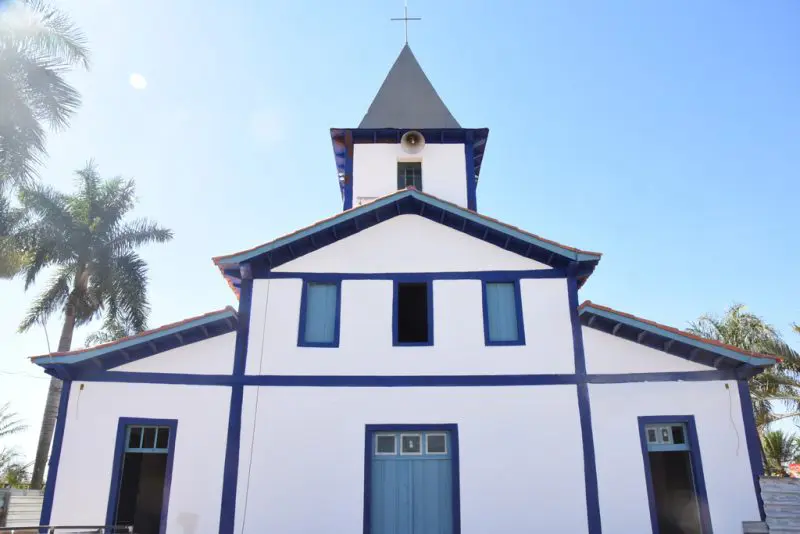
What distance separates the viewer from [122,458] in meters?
12.0

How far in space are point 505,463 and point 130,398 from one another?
828cm

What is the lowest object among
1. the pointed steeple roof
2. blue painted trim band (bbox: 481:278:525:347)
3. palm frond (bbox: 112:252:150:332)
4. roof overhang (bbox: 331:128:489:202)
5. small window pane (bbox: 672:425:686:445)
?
small window pane (bbox: 672:425:686:445)

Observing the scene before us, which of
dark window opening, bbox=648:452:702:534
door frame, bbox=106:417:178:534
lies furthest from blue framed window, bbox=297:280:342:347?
dark window opening, bbox=648:452:702:534

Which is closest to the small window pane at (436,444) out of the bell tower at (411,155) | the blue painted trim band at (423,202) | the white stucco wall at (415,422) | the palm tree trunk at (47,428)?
the white stucco wall at (415,422)

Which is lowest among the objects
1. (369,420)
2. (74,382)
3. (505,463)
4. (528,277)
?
(505,463)

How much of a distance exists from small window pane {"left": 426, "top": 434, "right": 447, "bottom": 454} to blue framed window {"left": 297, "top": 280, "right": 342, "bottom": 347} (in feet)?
9.82

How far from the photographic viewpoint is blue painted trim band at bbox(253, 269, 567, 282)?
44.7ft

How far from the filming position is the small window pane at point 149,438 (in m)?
12.3

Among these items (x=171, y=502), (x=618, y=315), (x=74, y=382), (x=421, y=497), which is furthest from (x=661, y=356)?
(x=74, y=382)

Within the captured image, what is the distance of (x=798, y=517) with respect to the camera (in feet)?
37.1

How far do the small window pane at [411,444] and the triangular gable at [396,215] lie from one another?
498 centimetres

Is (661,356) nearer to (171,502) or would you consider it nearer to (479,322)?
(479,322)

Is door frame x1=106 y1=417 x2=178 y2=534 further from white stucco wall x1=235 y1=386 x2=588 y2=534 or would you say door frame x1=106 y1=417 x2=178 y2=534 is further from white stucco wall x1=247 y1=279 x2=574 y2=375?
white stucco wall x1=247 y1=279 x2=574 y2=375

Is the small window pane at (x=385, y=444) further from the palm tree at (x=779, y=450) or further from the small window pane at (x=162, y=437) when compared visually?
the palm tree at (x=779, y=450)
